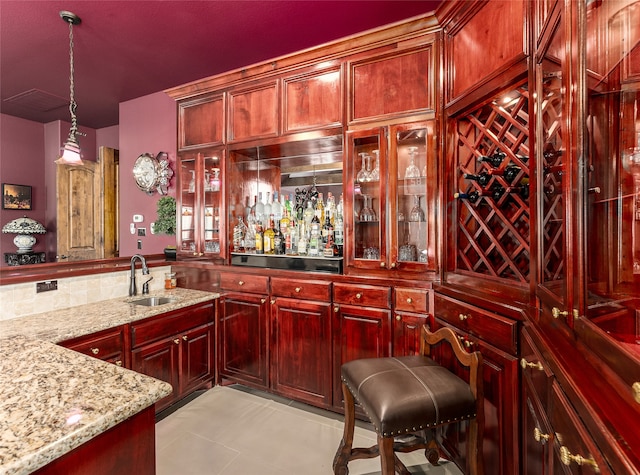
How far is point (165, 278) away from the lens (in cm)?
285

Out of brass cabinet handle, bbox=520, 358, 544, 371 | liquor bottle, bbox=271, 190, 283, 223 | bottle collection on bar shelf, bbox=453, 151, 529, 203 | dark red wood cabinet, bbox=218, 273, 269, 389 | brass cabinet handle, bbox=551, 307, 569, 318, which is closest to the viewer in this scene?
brass cabinet handle, bbox=551, 307, 569, 318

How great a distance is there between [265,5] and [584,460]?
99.9 inches

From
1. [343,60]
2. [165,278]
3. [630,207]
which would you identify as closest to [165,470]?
[165,278]

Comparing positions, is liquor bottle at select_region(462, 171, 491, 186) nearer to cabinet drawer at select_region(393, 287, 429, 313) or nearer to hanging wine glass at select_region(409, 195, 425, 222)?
hanging wine glass at select_region(409, 195, 425, 222)

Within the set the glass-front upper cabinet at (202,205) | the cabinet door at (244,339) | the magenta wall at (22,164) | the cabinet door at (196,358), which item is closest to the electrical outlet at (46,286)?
the cabinet door at (196,358)

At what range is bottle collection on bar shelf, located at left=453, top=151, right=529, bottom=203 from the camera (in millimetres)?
1566

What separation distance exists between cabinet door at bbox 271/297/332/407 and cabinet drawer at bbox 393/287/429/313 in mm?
491

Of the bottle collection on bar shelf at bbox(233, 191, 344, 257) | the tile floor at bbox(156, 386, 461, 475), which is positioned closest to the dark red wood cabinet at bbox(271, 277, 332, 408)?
the tile floor at bbox(156, 386, 461, 475)

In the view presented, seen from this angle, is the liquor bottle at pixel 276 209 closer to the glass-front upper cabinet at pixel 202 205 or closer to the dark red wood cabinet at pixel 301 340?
the glass-front upper cabinet at pixel 202 205

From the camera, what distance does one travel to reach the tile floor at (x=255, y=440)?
1822 millimetres

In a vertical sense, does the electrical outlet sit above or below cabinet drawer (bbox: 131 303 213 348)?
above

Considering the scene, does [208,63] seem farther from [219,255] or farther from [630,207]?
[630,207]

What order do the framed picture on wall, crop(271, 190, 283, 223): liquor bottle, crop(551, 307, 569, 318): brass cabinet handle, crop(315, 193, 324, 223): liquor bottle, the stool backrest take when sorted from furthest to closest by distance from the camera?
the framed picture on wall
crop(271, 190, 283, 223): liquor bottle
crop(315, 193, 324, 223): liquor bottle
the stool backrest
crop(551, 307, 569, 318): brass cabinet handle

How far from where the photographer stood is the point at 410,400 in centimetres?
132
